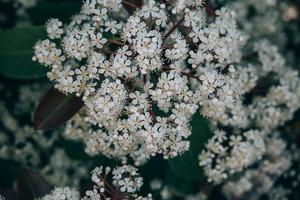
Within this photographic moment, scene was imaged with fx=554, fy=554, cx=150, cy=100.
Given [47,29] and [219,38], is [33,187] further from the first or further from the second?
[219,38]

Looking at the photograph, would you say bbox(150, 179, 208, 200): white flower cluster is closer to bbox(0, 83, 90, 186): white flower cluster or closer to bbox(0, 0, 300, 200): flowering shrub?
bbox(0, 0, 300, 200): flowering shrub

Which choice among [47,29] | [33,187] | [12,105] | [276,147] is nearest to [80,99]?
[47,29]

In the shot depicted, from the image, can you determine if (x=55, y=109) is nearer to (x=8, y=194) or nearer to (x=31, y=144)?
(x=8, y=194)

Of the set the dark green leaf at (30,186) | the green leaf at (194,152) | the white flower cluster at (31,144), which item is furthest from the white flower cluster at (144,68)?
the white flower cluster at (31,144)

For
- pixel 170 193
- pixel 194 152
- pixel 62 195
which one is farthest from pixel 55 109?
pixel 170 193

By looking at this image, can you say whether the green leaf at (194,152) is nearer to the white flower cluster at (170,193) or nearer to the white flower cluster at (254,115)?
the white flower cluster at (254,115)

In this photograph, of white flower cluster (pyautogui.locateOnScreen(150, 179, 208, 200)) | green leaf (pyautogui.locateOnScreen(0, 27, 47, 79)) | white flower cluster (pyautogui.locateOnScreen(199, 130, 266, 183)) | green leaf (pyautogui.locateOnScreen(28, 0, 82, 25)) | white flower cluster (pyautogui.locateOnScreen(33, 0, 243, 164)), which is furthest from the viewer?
white flower cluster (pyautogui.locateOnScreen(150, 179, 208, 200))

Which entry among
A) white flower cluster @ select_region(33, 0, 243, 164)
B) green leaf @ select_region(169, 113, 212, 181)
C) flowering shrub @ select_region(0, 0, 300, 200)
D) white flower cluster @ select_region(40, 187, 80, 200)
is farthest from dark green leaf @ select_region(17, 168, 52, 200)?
green leaf @ select_region(169, 113, 212, 181)
